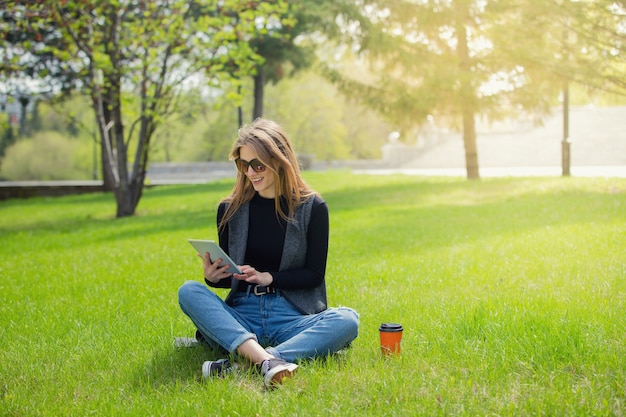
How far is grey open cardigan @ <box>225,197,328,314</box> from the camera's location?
487cm

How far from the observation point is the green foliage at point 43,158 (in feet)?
190

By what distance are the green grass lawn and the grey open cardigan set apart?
451 mm

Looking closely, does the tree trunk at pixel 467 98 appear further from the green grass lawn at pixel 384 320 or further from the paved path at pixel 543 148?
the paved path at pixel 543 148

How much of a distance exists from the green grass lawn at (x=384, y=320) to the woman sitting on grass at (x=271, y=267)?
241 mm

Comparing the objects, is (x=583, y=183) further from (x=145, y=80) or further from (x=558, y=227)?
(x=145, y=80)

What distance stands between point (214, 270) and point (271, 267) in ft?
1.45

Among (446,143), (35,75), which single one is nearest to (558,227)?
(35,75)

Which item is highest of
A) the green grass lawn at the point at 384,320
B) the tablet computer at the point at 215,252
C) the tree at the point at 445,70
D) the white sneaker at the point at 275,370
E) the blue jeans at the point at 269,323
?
the tree at the point at 445,70

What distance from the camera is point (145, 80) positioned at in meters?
16.9

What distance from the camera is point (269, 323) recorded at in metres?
4.87

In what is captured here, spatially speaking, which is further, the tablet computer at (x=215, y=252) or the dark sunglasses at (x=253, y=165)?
the dark sunglasses at (x=253, y=165)

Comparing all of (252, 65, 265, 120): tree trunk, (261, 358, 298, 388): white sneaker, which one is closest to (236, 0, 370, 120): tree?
(252, 65, 265, 120): tree trunk

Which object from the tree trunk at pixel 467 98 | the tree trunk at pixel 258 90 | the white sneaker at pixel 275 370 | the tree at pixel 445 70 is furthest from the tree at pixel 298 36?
the white sneaker at pixel 275 370

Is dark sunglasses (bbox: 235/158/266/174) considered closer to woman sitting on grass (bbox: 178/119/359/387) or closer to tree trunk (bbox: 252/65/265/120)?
woman sitting on grass (bbox: 178/119/359/387)
